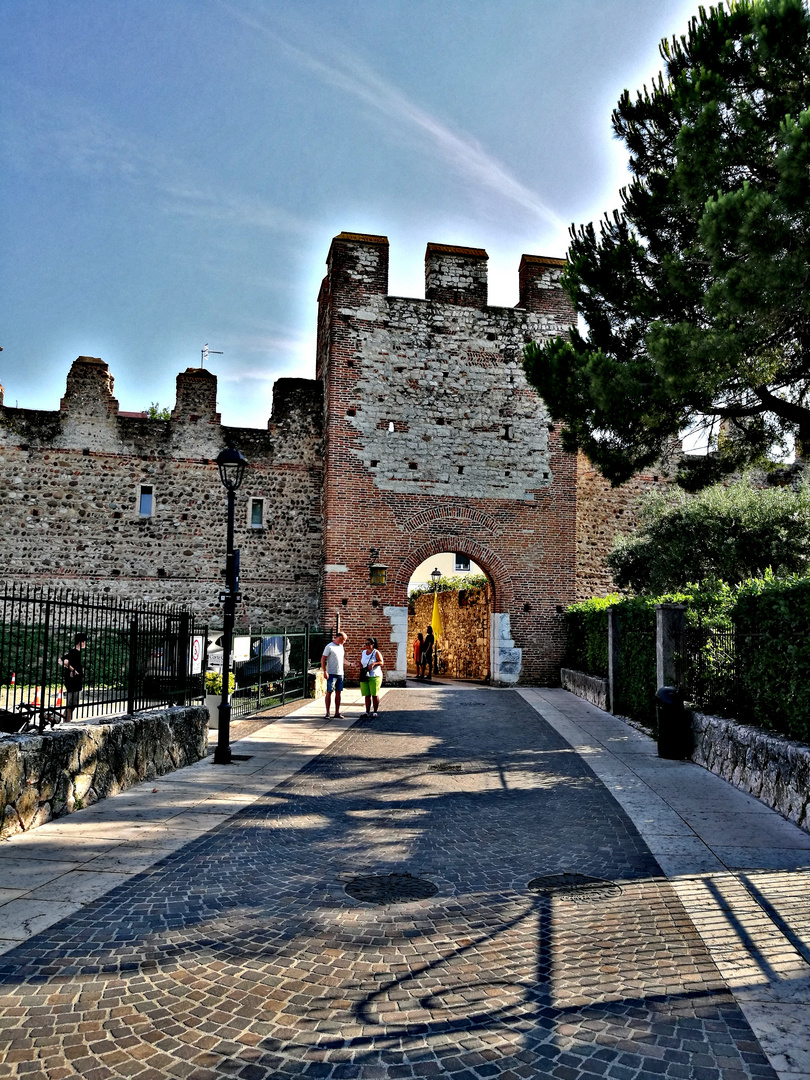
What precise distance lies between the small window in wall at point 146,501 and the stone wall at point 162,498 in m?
0.10

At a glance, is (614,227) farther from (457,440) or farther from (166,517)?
(166,517)

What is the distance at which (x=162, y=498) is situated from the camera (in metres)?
20.0

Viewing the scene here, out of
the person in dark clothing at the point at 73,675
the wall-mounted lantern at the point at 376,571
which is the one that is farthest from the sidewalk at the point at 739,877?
the wall-mounted lantern at the point at 376,571

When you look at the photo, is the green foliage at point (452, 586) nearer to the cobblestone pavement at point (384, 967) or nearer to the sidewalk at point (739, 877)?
the sidewalk at point (739, 877)

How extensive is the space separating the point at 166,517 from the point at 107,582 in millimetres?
2242

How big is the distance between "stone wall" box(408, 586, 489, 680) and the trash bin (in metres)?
13.5

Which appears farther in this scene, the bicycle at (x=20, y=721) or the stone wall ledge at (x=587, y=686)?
the stone wall ledge at (x=587, y=686)

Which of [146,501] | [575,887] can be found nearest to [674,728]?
[575,887]

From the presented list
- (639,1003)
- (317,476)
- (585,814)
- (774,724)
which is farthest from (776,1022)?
(317,476)

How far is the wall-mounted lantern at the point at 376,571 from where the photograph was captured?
18734 millimetres

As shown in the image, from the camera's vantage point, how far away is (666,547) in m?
17.8

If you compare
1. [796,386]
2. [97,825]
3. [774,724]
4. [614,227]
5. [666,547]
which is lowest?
[97,825]

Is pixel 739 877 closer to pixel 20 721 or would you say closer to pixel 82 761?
pixel 82 761

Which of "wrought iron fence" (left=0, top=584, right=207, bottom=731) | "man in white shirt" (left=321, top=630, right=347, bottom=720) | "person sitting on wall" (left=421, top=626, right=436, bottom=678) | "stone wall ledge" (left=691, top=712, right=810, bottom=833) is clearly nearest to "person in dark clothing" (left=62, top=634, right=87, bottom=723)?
"wrought iron fence" (left=0, top=584, right=207, bottom=731)
